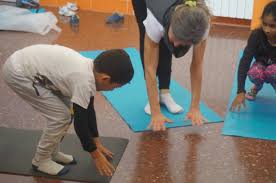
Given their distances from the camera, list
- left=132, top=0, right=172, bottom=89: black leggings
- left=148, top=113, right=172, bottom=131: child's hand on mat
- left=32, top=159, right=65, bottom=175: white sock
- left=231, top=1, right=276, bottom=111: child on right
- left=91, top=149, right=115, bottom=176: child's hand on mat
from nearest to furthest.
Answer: left=91, top=149, right=115, bottom=176: child's hand on mat < left=32, top=159, right=65, bottom=175: white sock < left=148, top=113, right=172, bottom=131: child's hand on mat < left=132, top=0, right=172, bottom=89: black leggings < left=231, top=1, right=276, bottom=111: child on right

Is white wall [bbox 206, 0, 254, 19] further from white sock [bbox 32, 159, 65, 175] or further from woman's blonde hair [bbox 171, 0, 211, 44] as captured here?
white sock [bbox 32, 159, 65, 175]

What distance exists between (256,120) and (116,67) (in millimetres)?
954

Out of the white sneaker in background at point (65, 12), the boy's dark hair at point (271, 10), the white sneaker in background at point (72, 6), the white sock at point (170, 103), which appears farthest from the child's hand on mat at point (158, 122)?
the white sneaker in background at point (72, 6)

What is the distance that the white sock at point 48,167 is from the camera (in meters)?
1.74

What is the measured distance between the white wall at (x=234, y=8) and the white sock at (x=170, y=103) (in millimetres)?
1389

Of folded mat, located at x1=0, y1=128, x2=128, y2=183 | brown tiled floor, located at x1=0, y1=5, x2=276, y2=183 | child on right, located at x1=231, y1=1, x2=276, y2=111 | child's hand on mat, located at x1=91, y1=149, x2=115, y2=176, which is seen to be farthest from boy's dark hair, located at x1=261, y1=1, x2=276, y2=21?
child's hand on mat, located at x1=91, y1=149, x2=115, y2=176

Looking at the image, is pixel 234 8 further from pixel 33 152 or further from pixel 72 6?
pixel 33 152

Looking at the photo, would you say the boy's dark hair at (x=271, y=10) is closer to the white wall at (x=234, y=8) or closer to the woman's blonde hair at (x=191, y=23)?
the woman's blonde hair at (x=191, y=23)

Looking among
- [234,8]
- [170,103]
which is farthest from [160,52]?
[234,8]

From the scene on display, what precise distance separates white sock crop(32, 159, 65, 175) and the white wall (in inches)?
83.5

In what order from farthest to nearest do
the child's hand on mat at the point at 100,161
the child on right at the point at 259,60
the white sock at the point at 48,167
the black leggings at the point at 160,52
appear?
the child on right at the point at 259,60
the black leggings at the point at 160,52
the white sock at the point at 48,167
the child's hand on mat at the point at 100,161

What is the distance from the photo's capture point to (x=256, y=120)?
2.17 meters

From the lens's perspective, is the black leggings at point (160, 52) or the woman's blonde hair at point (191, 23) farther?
the black leggings at point (160, 52)

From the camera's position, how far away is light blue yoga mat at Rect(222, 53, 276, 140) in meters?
2.06
